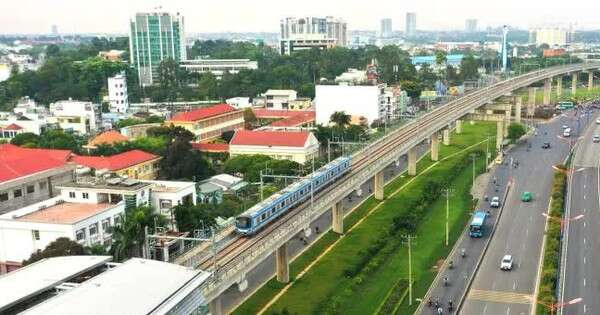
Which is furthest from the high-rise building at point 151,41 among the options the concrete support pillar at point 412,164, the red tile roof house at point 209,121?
the concrete support pillar at point 412,164

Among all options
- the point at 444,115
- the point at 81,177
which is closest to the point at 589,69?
the point at 444,115

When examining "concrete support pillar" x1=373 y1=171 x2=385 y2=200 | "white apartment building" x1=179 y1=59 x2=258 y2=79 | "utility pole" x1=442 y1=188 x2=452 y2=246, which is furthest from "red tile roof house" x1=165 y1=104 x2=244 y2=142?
"white apartment building" x1=179 y1=59 x2=258 y2=79

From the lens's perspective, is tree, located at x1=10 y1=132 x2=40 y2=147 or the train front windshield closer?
the train front windshield

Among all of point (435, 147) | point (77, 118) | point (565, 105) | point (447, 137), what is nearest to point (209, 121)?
point (77, 118)

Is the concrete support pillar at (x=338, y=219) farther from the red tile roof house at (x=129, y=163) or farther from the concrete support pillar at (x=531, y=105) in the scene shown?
the concrete support pillar at (x=531, y=105)

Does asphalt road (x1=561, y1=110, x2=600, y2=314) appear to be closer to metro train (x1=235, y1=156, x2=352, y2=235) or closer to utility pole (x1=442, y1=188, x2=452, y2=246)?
utility pole (x1=442, y1=188, x2=452, y2=246)

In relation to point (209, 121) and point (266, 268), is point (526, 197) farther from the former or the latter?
point (209, 121)
